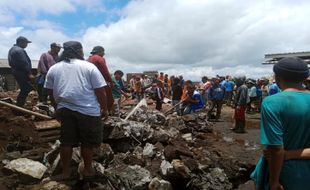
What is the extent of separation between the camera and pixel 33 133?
6.93 m

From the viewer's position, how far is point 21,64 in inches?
315

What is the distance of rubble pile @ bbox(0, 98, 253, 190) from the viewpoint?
18.0 feet

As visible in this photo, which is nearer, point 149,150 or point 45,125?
point 45,125

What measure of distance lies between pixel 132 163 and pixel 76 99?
2513 millimetres

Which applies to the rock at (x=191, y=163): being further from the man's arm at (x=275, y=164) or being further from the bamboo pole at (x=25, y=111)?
the man's arm at (x=275, y=164)

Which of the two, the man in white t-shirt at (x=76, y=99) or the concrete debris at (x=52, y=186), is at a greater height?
the man in white t-shirt at (x=76, y=99)

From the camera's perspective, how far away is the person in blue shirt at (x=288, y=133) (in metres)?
2.69

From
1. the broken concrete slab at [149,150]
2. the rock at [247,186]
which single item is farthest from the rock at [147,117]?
the rock at [247,186]

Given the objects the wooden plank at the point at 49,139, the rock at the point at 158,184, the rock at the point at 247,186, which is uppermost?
the wooden plank at the point at 49,139

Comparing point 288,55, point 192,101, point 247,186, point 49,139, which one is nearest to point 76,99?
point 49,139

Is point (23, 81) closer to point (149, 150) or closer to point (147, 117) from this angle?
point (149, 150)

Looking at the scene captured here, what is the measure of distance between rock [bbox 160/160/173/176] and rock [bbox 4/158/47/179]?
7.44 feet

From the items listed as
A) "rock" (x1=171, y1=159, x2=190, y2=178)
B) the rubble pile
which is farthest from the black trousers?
"rock" (x1=171, y1=159, x2=190, y2=178)

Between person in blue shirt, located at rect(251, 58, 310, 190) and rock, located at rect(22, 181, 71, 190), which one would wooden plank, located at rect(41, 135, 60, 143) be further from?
person in blue shirt, located at rect(251, 58, 310, 190)
